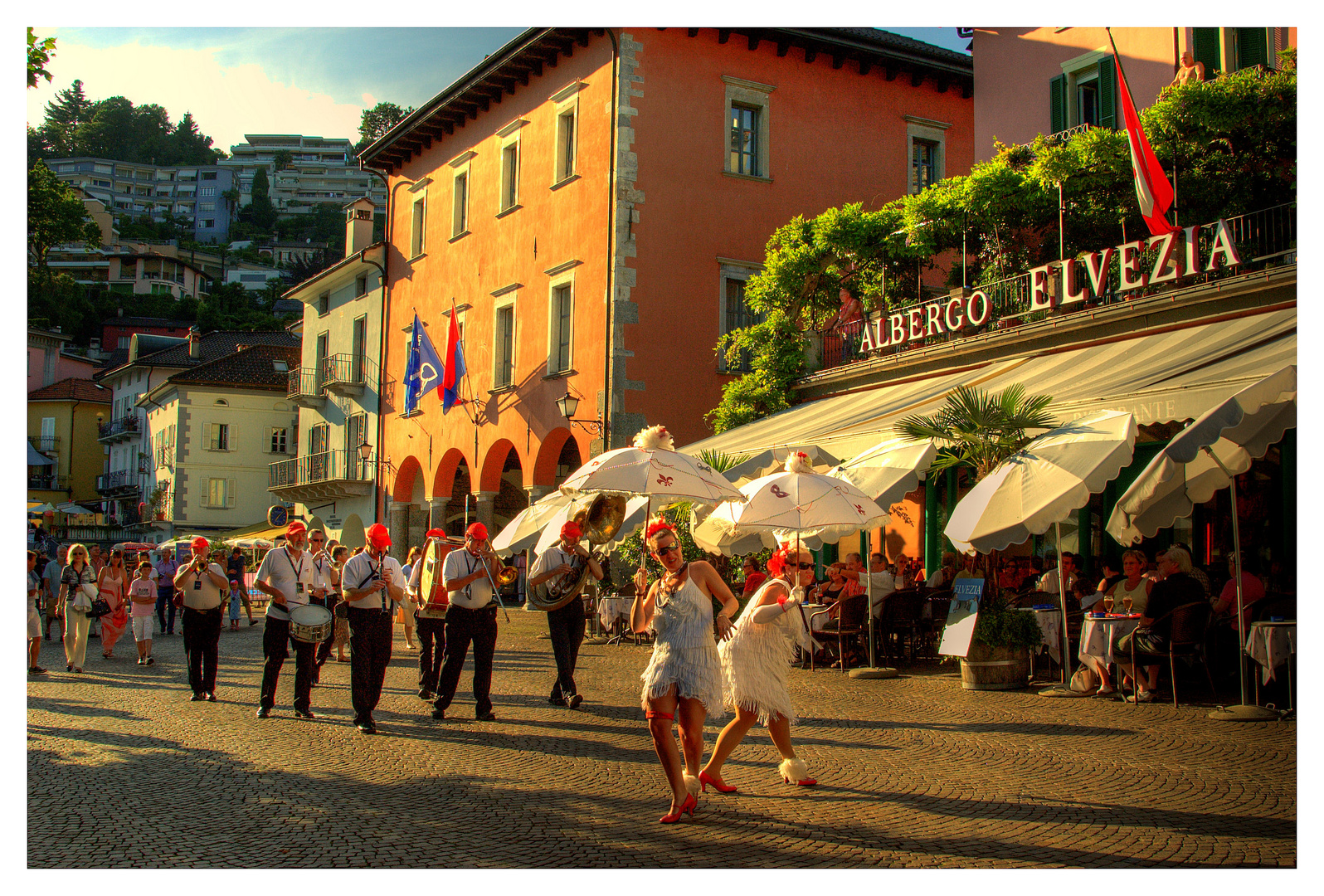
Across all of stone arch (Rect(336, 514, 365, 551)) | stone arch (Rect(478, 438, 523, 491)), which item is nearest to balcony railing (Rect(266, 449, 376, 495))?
stone arch (Rect(336, 514, 365, 551))

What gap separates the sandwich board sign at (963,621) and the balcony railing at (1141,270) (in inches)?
197

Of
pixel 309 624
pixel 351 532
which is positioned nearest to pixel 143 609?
pixel 309 624

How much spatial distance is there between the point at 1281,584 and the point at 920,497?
25.9 feet

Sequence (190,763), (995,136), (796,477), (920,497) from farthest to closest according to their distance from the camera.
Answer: (995,136), (920,497), (796,477), (190,763)

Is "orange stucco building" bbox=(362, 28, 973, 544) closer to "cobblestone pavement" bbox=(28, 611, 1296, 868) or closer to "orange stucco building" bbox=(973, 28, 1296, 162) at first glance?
"orange stucco building" bbox=(973, 28, 1296, 162)

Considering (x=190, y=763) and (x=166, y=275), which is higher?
(x=166, y=275)

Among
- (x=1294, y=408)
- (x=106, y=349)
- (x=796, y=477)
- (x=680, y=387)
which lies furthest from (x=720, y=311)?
(x=106, y=349)

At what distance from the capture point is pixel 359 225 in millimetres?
39312

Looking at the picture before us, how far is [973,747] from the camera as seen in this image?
8.67 m

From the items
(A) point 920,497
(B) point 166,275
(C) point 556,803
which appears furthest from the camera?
(B) point 166,275

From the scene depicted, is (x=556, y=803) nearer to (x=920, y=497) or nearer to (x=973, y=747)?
(x=973, y=747)

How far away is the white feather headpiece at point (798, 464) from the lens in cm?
1090

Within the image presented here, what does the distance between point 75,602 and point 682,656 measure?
37.0ft

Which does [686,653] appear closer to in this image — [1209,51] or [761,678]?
[761,678]
